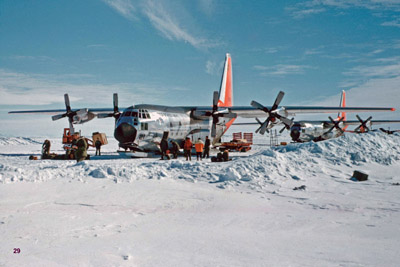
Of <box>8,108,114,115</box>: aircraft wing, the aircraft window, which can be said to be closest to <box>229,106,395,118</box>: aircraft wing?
the aircraft window

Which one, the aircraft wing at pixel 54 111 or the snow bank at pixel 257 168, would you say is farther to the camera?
the aircraft wing at pixel 54 111

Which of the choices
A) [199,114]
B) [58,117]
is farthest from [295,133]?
[58,117]

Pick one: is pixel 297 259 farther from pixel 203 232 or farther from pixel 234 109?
pixel 234 109

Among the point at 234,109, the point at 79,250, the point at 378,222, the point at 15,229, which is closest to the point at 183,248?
the point at 79,250

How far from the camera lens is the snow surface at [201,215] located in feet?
15.7

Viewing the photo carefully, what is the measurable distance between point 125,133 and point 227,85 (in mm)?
20677

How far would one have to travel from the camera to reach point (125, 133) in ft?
66.8

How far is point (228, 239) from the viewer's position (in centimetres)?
559

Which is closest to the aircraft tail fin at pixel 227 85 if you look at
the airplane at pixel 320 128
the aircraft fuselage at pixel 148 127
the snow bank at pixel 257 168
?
the airplane at pixel 320 128

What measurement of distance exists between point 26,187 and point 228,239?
6.70m

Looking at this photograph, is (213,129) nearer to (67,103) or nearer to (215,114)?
(215,114)

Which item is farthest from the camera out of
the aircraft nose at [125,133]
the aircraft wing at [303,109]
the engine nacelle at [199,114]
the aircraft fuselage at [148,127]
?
the aircraft wing at [303,109]

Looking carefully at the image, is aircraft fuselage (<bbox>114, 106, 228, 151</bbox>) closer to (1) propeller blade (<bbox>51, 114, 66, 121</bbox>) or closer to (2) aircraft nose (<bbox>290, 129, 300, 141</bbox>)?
(1) propeller blade (<bbox>51, 114, 66, 121</bbox>)

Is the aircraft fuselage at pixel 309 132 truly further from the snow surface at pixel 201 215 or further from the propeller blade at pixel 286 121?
the snow surface at pixel 201 215
